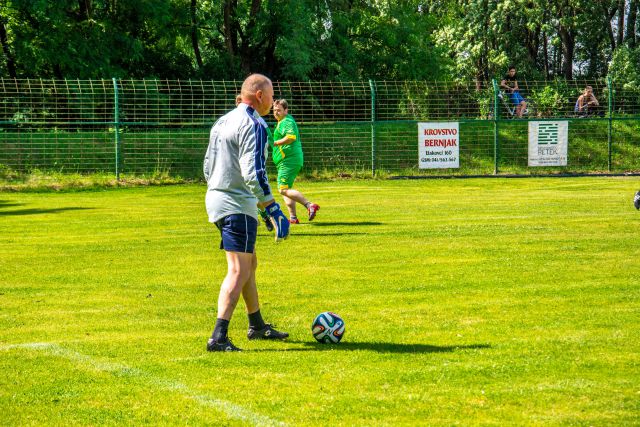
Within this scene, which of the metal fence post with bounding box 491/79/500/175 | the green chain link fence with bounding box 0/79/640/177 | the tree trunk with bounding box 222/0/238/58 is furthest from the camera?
the tree trunk with bounding box 222/0/238/58

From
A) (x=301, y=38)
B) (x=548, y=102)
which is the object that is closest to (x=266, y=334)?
(x=548, y=102)

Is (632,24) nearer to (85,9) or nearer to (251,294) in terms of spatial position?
(85,9)

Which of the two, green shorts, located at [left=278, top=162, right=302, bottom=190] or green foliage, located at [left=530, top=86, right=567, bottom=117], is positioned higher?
green foliage, located at [left=530, top=86, right=567, bottom=117]

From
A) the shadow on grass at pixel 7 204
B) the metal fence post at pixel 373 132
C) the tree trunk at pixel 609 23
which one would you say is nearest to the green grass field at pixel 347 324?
the shadow on grass at pixel 7 204

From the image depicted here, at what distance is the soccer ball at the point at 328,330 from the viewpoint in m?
7.06

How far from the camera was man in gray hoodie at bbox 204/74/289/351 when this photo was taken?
691cm

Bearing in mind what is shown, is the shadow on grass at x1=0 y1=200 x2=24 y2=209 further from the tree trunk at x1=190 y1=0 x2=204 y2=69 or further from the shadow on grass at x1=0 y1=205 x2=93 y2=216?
the tree trunk at x1=190 y1=0 x2=204 y2=69

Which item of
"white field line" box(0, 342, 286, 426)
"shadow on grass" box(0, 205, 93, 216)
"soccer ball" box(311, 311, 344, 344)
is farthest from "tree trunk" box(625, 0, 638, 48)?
"white field line" box(0, 342, 286, 426)

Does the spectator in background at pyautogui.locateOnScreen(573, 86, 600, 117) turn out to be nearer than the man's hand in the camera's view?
No

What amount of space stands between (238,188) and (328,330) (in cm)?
120

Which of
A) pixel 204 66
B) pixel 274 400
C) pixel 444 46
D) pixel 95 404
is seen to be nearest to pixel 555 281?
pixel 274 400

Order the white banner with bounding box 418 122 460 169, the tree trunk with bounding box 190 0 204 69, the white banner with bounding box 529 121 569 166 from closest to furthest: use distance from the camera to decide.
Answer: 1. the white banner with bounding box 418 122 460 169
2. the white banner with bounding box 529 121 569 166
3. the tree trunk with bounding box 190 0 204 69

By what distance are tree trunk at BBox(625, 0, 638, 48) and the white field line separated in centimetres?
→ 4164

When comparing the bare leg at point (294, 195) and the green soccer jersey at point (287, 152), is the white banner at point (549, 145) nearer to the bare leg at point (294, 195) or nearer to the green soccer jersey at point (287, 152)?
the green soccer jersey at point (287, 152)
